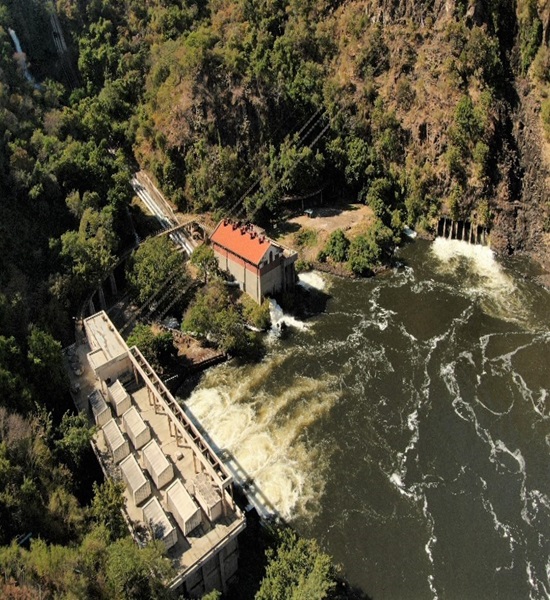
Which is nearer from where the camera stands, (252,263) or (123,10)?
(252,263)

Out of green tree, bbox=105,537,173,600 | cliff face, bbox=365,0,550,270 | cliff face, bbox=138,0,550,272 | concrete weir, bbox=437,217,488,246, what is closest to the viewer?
green tree, bbox=105,537,173,600

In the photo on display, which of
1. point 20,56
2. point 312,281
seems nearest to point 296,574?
point 312,281

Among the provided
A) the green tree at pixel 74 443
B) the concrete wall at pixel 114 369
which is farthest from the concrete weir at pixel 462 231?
the green tree at pixel 74 443

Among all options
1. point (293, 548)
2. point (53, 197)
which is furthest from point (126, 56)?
point (293, 548)

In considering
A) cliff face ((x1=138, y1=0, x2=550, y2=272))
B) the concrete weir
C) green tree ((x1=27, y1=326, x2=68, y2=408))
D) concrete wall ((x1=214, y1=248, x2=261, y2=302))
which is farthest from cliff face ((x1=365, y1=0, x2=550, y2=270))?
green tree ((x1=27, y1=326, x2=68, y2=408))

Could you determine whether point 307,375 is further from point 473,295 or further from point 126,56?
point 126,56

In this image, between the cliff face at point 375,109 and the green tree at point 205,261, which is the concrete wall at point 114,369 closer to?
A: the green tree at point 205,261

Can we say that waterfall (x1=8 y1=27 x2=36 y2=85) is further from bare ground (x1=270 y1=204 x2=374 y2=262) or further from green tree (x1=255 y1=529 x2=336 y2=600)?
green tree (x1=255 y1=529 x2=336 y2=600)
